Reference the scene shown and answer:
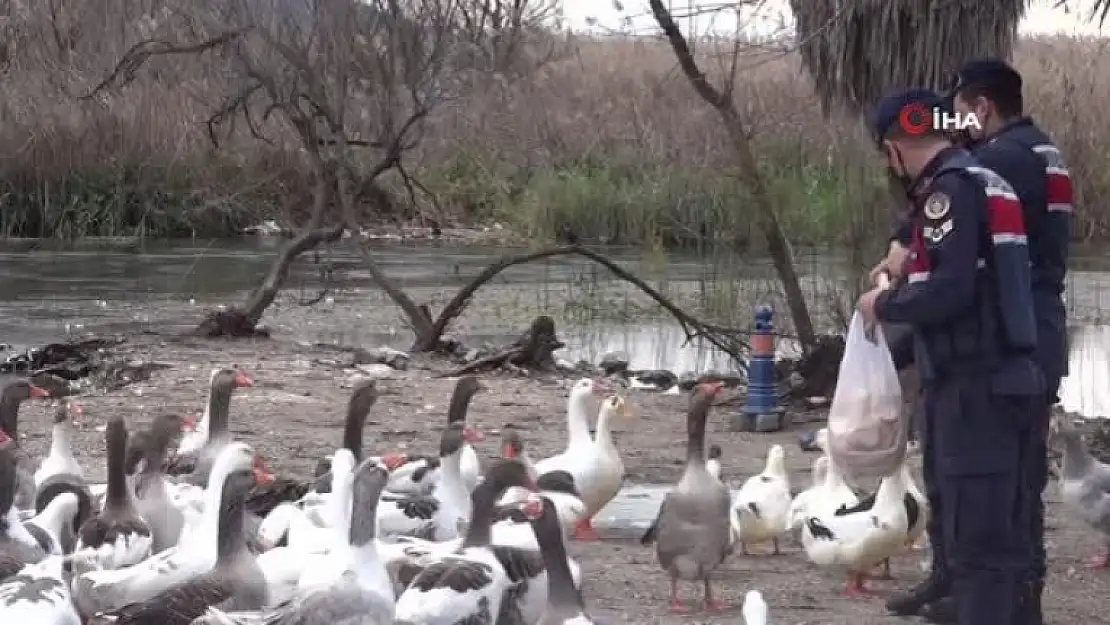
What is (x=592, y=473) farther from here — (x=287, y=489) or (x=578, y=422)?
(x=287, y=489)

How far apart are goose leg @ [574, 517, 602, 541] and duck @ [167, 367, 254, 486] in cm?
191

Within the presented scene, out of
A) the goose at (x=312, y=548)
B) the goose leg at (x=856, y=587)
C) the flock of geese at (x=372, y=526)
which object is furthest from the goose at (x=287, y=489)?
the goose leg at (x=856, y=587)

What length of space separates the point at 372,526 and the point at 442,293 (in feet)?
49.7

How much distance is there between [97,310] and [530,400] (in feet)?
27.7

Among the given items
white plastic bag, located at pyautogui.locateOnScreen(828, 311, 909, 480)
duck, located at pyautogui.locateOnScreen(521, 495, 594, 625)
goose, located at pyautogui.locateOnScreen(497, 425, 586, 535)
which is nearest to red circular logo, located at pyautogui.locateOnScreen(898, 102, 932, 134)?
white plastic bag, located at pyautogui.locateOnScreen(828, 311, 909, 480)

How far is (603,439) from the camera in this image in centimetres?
983

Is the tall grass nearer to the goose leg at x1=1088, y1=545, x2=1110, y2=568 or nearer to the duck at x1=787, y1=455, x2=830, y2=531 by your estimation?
the duck at x1=787, y1=455, x2=830, y2=531

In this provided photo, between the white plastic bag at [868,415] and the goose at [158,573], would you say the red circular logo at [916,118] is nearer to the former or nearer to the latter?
the white plastic bag at [868,415]

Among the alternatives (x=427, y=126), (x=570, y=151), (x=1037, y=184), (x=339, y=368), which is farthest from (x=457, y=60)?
(x=570, y=151)

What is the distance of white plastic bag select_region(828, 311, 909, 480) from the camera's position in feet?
23.0

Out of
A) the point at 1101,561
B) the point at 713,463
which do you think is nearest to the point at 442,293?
the point at 713,463

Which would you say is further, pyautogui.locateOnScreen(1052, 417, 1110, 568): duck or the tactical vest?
pyautogui.locateOnScreen(1052, 417, 1110, 568): duck

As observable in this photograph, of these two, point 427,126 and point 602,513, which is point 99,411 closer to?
point 602,513

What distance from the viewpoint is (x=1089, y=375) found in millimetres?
16359
